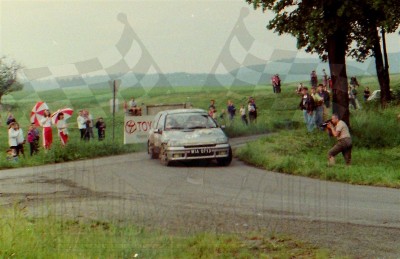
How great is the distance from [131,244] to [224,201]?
4.49 m

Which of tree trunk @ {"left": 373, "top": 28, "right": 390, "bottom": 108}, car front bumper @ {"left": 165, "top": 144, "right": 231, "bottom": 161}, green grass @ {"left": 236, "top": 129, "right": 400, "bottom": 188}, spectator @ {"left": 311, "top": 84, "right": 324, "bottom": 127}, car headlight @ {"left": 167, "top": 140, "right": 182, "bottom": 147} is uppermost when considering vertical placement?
tree trunk @ {"left": 373, "top": 28, "right": 390, "bottom": 108}

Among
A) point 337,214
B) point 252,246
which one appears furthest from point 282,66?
point 252,246

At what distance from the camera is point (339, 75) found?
25.5 metres

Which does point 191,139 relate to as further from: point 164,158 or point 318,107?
point 318,107

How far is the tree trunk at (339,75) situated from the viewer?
83.8ft

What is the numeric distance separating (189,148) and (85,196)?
5948 mm

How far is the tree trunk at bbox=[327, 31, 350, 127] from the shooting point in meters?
25.5

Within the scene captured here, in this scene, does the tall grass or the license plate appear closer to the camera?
the tall grass

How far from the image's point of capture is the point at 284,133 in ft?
88.1

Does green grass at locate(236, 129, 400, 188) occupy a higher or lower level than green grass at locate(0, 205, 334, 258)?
lower

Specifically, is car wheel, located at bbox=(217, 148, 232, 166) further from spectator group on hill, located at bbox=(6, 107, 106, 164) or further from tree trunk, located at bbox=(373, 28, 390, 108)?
tree trunk, located at bbox=(373, 28, 390, 108)

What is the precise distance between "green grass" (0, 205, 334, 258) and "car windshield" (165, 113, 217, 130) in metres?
10.5

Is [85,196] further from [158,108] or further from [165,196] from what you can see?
[158,108]

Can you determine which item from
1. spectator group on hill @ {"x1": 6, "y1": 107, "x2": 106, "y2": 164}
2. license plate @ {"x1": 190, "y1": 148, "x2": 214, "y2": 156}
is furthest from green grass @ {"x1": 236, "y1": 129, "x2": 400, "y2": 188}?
spectator group on hill @ {"x1": 6, "y1": 107, "x2": 106, "y2": 164}
